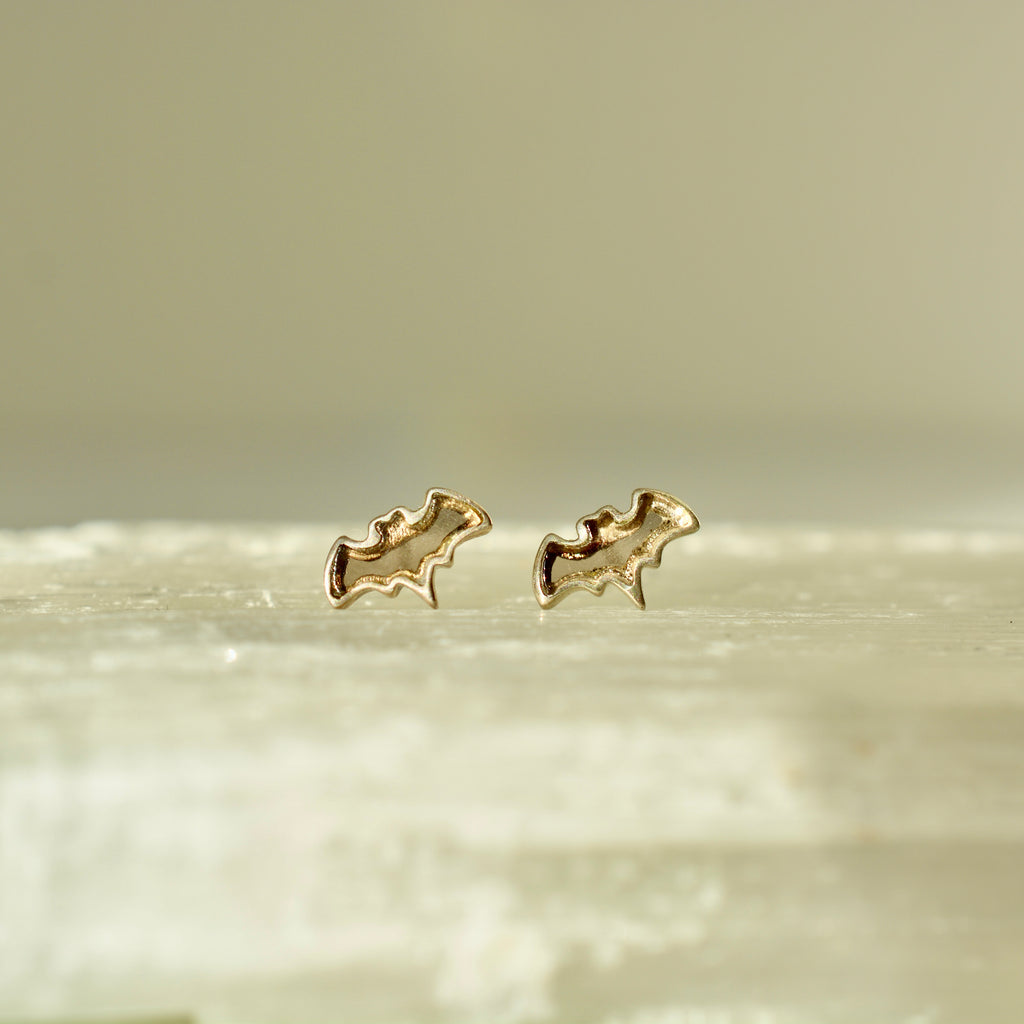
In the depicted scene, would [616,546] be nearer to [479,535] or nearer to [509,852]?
[479,535]

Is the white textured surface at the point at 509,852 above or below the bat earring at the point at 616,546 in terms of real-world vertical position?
below

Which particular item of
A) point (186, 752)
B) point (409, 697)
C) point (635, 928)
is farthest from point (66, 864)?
point (635, 928)

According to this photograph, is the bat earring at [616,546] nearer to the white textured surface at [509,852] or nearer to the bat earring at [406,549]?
the bat earring at [406,549]

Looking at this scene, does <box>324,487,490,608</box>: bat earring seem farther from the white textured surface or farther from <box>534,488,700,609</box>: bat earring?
the white textured surface

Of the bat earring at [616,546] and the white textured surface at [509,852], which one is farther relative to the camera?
the bat earring at [616,546]

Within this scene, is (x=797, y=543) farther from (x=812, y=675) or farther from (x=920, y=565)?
(x=812, y=675)

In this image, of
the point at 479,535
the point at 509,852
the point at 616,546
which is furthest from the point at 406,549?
the point at 509,852

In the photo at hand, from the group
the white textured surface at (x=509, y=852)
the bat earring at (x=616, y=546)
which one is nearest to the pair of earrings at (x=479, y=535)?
the bat earring at (x=616, y=546)
